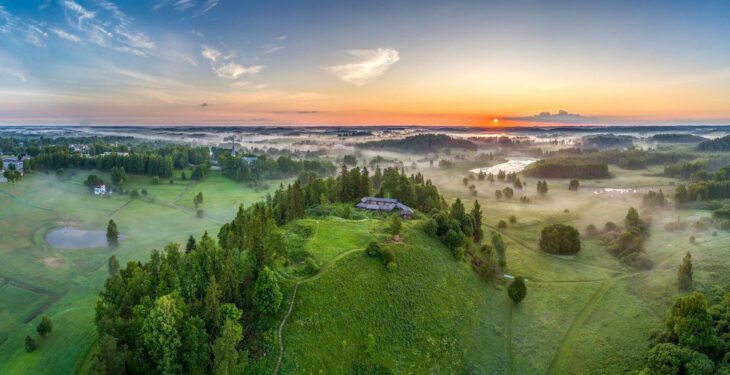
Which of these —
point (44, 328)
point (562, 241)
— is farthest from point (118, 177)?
point (562, 241)

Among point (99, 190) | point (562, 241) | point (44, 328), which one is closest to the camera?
point (44, 328)

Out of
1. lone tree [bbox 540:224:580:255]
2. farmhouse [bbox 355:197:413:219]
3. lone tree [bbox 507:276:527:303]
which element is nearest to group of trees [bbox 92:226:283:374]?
farmhouse [bbox 355:197:413:219]

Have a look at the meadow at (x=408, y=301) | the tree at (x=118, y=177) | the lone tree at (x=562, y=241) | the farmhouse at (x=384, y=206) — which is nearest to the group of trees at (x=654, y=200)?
the meadow at (x=408, y=301)

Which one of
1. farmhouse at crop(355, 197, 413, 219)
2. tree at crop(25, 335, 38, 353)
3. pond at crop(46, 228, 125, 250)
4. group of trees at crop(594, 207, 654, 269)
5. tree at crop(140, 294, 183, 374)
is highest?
farmhouse at crop(355, 197, 413, 219)

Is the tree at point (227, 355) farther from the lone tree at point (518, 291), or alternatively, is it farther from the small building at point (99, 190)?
the small building at point (99, 190)

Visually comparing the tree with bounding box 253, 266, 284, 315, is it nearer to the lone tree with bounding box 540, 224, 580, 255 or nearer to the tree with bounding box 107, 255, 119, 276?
the tree with bounding box 107, 255, 119, 276

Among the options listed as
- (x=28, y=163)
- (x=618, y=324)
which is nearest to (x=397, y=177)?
(x=618, y=324)

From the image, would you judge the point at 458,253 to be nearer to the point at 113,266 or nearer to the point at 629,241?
the point at 629,241
